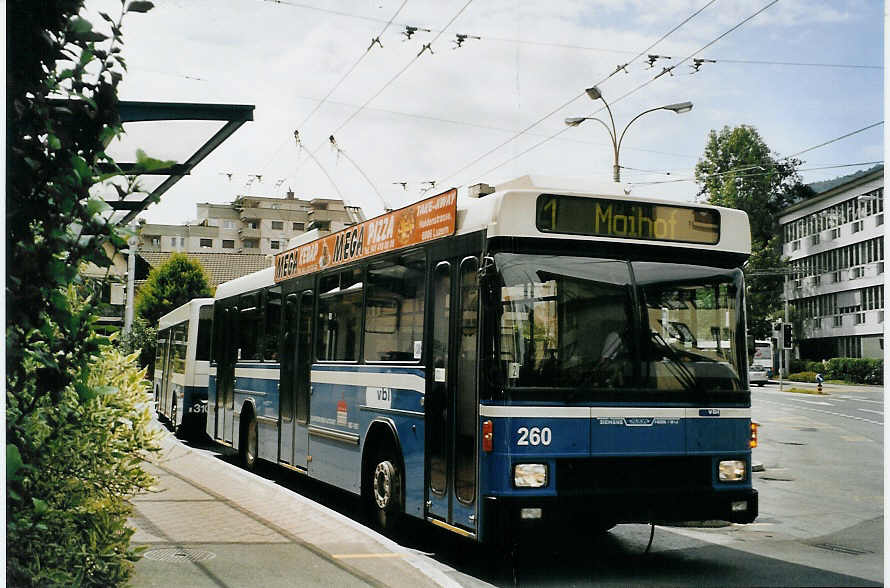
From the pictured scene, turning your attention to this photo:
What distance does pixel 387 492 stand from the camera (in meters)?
8.71

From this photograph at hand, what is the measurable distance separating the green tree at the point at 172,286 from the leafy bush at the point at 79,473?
49.7m

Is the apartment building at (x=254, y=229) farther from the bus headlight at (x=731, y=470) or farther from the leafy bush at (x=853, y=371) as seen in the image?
the bus headlight at (x=731, y=470)

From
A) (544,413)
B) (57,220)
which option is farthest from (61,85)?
(544,413)

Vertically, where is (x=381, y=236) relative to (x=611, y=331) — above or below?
above

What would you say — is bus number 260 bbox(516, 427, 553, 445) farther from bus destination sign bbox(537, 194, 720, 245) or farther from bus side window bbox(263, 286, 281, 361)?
bus side window bbox(263, 286, 281, 361)

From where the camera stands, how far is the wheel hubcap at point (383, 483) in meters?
8.68

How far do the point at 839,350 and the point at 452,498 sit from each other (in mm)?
6261

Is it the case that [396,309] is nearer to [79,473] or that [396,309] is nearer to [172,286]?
[79,473]

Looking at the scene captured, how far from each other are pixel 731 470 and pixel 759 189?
6.62m

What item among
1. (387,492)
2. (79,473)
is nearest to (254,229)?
(387,492)

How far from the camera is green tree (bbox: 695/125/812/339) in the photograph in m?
10.8

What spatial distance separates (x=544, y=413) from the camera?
6828 millimetres

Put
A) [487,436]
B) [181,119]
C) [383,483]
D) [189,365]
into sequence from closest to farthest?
[181,119] → [487,436] → [383,483] → [189,365]

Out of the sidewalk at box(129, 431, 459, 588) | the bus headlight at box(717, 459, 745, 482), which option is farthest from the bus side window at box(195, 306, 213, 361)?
the bus headlight at box(717, 459, 745, 482)
